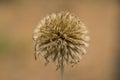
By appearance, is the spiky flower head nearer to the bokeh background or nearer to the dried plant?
the dried plant
